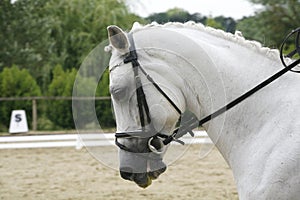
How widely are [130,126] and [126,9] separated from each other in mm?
24234

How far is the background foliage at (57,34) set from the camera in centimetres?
1964

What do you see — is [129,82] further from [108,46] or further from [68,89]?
[68,89]

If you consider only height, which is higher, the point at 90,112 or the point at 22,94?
the point at 90,112

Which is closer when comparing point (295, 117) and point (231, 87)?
point (295, 117)

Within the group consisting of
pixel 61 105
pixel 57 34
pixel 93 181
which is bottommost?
pixel 61 105

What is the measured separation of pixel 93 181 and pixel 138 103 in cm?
584

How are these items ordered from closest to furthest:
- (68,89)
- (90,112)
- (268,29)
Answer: (90,112)
(68,89)
(268,29)

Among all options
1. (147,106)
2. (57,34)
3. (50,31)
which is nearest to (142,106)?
(147,106)

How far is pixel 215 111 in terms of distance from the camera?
2881 millimetres

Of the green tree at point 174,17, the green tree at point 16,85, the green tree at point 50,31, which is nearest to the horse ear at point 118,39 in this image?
the green tree at point 174,17

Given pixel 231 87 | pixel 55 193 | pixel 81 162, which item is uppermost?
pixel 231 87

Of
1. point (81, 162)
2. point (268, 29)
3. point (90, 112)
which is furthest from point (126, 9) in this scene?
point (90, 112)

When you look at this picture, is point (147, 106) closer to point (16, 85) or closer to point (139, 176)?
point (139, 176)

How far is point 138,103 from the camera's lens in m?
2.79
